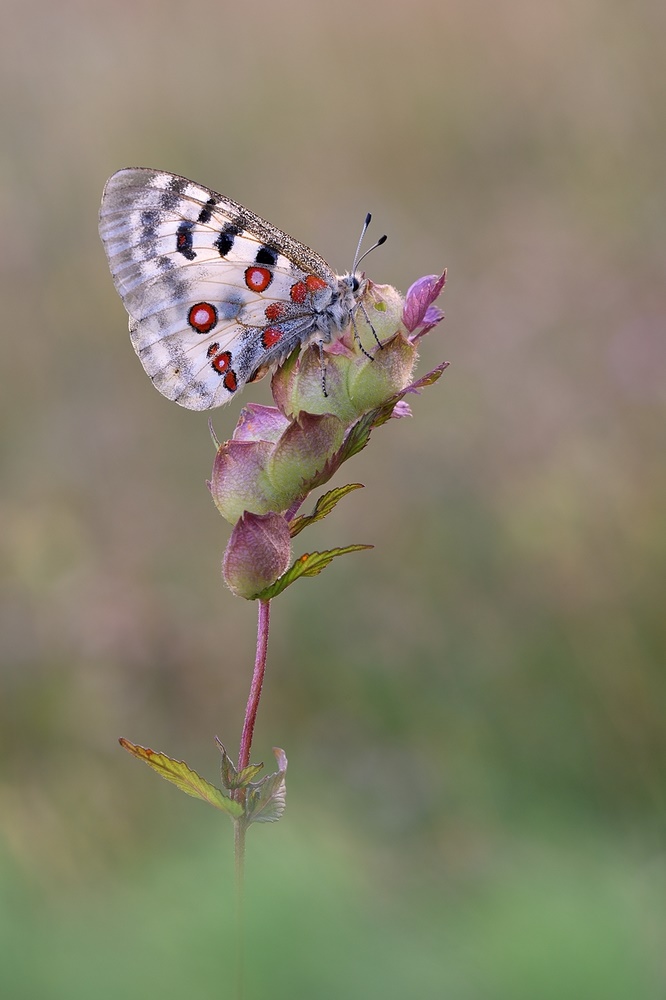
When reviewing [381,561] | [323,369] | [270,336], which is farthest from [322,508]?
[381,561]

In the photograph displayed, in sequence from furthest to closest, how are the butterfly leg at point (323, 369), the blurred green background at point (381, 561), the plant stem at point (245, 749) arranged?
the blurred green background at point (381, 561)
the butterfly leg at point (323, 369)
the plant stem at point (245, 749)

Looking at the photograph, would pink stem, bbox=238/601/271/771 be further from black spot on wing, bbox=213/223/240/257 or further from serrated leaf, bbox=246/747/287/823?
black spot on wing, bbox=213/223/240/257

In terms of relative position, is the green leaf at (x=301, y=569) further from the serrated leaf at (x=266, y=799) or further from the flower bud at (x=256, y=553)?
the serrated leaf at (x=266, y=799)

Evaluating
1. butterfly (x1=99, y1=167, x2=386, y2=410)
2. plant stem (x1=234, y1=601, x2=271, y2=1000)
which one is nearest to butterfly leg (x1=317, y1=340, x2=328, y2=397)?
plant stem (x1=234, y1=601, x2=271, y2=1000)

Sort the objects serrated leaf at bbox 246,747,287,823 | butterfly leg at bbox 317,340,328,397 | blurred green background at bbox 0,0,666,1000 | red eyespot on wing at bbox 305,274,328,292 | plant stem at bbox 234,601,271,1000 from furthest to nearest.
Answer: blurred green background at bbox 0,0,666,1000, red eyespot on wing at bbox 305,274,328,292, butterfly leg at bbox 317,340,328,397, serrated leaf at bbox 246,747,287,823, plant stem at bbox 234,601,271,1000

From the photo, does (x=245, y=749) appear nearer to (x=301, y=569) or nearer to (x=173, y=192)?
(x=301, y=569)

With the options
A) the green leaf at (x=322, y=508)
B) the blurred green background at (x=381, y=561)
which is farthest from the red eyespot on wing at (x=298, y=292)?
the blurred green background at (x=381, y=561)
